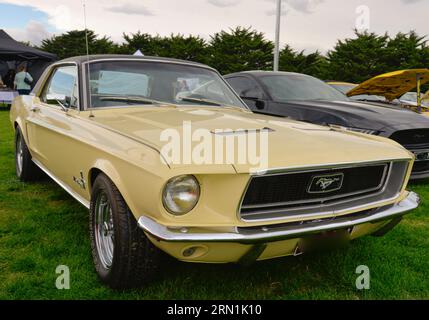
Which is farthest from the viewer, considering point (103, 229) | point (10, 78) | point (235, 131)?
point (10, 78)

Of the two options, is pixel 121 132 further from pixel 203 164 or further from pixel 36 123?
pixel 36 123

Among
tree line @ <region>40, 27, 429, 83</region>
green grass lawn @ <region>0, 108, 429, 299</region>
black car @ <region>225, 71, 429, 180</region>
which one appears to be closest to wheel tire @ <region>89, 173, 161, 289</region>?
green grass lawn @ <region>0, 108, 429, 299</region>


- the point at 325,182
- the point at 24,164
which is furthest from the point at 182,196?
the point at 24,164

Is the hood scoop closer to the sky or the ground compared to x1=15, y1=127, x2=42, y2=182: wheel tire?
closer to the sky

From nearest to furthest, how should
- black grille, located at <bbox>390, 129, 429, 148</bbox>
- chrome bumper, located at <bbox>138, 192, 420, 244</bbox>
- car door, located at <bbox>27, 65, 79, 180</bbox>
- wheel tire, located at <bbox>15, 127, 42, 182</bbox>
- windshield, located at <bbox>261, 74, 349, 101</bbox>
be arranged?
chrome bumper, located at <bbox>138, 192, 420, 244</bbox>
car door, located at <bbox>27, 65, 79, 180</bbox>
wheel tire, located at <bbox>15, 127, 42, 182</bbox>
black grille, located at <bbox>390, 129, 429, 148</bbox>
windshield, located at <bbox>261, 74, 349, 101</bbox>

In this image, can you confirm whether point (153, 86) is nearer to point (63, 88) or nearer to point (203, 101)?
point (203, 101)

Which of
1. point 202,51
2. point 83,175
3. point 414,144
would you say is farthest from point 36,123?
point 202,51

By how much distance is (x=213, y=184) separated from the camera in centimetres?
188

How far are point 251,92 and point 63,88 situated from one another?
270 cm

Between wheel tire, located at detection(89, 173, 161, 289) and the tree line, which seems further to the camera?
the tree line

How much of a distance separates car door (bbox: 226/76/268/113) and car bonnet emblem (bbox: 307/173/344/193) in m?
3.06

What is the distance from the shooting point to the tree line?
29359mm

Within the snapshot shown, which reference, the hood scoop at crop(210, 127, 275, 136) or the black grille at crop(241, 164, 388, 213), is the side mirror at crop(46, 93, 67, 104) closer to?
the hood scoop at crop(210, 127, 275, 136)

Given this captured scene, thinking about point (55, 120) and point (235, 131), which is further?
point (55, 120)
